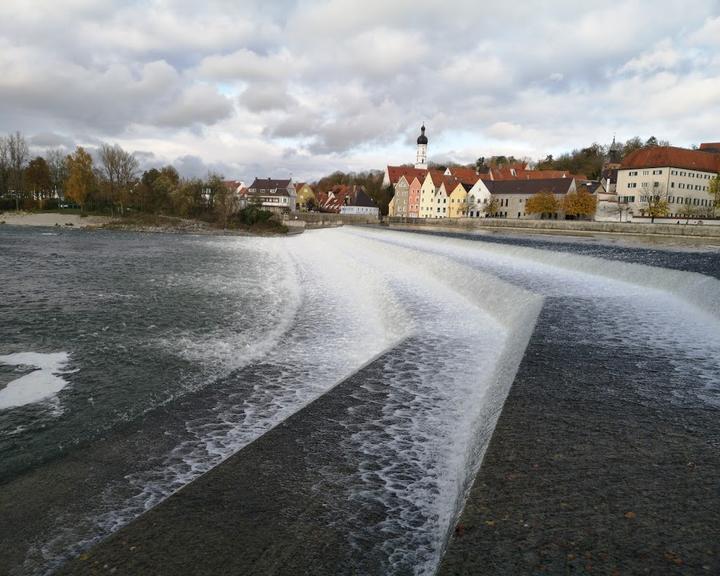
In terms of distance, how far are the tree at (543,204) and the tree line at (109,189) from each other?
42.5m

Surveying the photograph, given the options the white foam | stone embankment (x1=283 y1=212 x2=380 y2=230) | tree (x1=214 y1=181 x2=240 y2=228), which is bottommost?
the white foam

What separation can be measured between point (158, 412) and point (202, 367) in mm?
1945

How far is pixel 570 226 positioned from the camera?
5347cm

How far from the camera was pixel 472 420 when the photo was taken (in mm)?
5746

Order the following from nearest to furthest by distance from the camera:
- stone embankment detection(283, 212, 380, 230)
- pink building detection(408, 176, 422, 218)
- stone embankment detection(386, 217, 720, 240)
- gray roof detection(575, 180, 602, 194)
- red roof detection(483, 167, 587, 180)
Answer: stone embankment detection(386, 217, 720, 240), gray roof detection(575, 180, 602, 194), stone embankment detection(283, 212, 380, 230), pink building detection(408, 176, 422, 218), red roof detection(483, 167, 587, 180)

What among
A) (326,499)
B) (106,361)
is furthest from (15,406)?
(326,499)

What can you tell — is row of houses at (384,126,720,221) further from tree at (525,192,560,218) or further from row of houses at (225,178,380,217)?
row of houses at (225,178,380,217)

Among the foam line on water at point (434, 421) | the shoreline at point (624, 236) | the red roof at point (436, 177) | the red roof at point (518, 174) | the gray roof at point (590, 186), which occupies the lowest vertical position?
the foam line on water at point (434, 421)

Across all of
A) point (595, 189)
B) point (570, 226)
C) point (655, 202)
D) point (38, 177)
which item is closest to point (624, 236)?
point (570, 226)

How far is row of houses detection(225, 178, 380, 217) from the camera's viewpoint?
3752 inches

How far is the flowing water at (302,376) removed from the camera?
167 inches

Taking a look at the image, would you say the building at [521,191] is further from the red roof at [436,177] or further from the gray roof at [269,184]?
the gray roof at [269,184]

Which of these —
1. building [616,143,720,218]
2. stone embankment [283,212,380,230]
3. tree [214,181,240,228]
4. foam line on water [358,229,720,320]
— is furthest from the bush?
foam line on water [358,229,720,320]

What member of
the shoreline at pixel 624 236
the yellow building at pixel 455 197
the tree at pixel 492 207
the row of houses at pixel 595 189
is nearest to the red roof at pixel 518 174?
the row of houses at pixel 595 189
